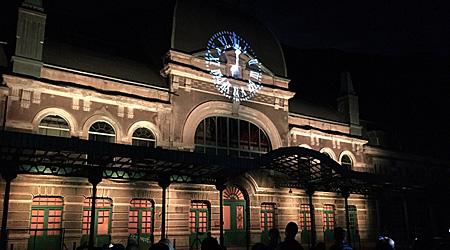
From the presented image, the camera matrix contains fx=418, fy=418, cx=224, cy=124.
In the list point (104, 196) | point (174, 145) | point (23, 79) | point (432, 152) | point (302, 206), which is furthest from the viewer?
point (432, 152)

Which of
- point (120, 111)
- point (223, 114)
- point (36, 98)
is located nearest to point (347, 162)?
point (223, 114)

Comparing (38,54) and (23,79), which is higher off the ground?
(38,54)

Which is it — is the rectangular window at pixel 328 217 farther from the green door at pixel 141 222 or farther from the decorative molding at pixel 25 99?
the decorative molding at pixel 25 99

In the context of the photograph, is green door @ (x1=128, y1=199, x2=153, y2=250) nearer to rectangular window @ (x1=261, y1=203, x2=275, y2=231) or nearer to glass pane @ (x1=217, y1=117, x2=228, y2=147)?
glass pane @ (x1=217, y1=117, x2=228, y2=147)

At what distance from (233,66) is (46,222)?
14428mm

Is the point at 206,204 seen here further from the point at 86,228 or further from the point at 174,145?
the point at 86,228

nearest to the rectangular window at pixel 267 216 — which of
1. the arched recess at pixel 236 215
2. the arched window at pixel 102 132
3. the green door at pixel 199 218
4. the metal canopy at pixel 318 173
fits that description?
the arched recess at pixel 236 215

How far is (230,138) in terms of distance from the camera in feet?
87.2

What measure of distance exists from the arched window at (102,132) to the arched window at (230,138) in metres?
5.12

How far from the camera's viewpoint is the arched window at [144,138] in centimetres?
2342

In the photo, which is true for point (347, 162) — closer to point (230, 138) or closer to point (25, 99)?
point (230, 138)

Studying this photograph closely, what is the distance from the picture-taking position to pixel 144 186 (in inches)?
904

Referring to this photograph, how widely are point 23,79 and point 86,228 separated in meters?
8.06

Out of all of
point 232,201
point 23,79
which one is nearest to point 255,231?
point 232,201
